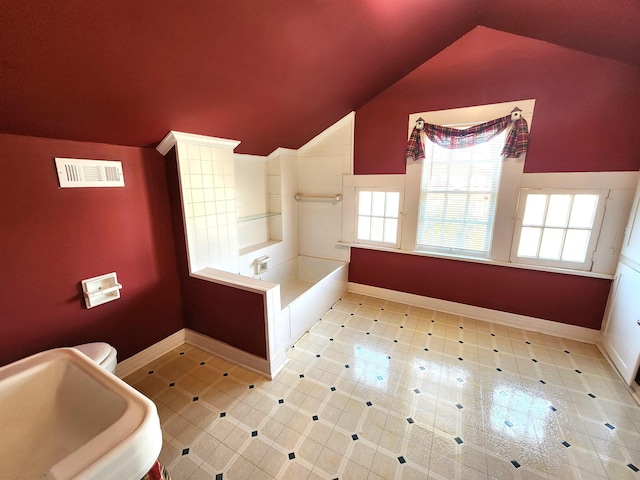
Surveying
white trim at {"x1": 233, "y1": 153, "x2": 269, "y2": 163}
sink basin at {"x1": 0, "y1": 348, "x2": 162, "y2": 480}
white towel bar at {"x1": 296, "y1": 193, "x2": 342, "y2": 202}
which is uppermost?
white trim at {"x1": 233, "y1": 153, "x2": 269, "y2": 163}

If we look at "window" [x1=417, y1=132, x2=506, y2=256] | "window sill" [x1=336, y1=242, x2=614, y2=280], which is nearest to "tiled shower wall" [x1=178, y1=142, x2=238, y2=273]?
"window sill" [x1=336, y1=242, x2=614, y2=280]

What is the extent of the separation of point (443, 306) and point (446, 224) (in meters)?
0.92

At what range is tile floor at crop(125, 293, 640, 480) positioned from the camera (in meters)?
1.40

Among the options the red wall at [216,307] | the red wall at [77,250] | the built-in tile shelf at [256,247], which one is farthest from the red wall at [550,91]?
the red wall at [77,250]

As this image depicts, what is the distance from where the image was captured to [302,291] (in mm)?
3369

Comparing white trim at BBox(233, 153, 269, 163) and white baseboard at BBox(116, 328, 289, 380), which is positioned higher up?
white trim at BBox(233, 153, 269, 163)

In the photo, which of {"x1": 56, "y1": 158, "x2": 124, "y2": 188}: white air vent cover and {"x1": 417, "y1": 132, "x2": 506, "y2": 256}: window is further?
{"x1": 417, "y1": 132, "x2": 506, "y2": 256}: window

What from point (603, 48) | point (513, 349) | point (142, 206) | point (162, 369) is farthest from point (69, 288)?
point (603, 48)

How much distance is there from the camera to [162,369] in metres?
2.08

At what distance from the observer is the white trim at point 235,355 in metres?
2.02

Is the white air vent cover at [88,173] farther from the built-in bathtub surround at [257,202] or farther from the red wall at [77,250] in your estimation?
the built-in bathtub surround at [257,202]

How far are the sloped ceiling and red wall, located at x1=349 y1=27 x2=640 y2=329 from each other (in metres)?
0.13

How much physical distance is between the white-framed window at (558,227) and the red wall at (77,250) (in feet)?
10.3

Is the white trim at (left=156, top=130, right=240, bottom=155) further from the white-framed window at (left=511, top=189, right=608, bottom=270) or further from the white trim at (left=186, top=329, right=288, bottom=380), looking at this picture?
the white-framed window at (left=511, top=189, right=608, bottom=270)
